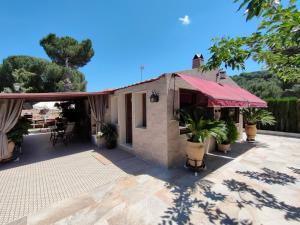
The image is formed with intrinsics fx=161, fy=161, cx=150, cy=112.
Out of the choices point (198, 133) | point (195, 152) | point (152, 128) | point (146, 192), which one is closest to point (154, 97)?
point (152, 128)

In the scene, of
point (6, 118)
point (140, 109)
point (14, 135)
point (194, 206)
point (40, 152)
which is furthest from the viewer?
point (40, 152)

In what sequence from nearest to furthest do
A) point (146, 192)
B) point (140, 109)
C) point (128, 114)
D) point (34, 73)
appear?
1. point (146, 192)
2. point (140, 109)
3. point (128, 114)
4. point (34, 73)

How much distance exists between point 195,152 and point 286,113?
1859cm

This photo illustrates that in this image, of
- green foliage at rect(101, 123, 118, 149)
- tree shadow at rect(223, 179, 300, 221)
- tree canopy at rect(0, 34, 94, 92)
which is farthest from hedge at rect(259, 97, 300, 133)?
tree canopy at rect(0, 34, 94, 92)

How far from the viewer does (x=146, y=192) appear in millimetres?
6672

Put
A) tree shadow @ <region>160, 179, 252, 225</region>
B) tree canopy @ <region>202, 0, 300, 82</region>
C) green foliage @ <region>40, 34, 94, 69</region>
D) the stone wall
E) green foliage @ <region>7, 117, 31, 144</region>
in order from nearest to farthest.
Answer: tree canopy @ <region>202, 0, 300, 82</region> → tree shadow @ <region>160, 179, 252, 225</region> → the stone wall → green foliage @ <region>7, 117, 31, 144</region> → green foliage @ <region>40, 34, 94, 69</region>

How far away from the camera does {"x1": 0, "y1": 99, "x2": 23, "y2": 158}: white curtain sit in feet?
32.8

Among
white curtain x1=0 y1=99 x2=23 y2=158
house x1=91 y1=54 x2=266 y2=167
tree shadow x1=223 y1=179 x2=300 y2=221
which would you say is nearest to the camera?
tree shadow x1=223 y1=179 x2=300 y2=221

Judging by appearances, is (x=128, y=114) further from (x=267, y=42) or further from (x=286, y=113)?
(x=286, y=113)

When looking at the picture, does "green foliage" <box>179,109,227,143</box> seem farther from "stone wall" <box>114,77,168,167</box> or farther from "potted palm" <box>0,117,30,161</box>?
"potted palm" <box>0,117,30,161</box>

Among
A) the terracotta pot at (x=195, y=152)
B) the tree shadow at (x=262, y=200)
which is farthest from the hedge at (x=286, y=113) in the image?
the terracotta pot at (x=195, y=152)

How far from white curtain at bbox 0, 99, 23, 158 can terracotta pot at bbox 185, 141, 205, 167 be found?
11.1 metres

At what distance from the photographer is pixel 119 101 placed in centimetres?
1308

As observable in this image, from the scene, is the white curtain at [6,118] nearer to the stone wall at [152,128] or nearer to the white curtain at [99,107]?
the white curtain at [99,107]
